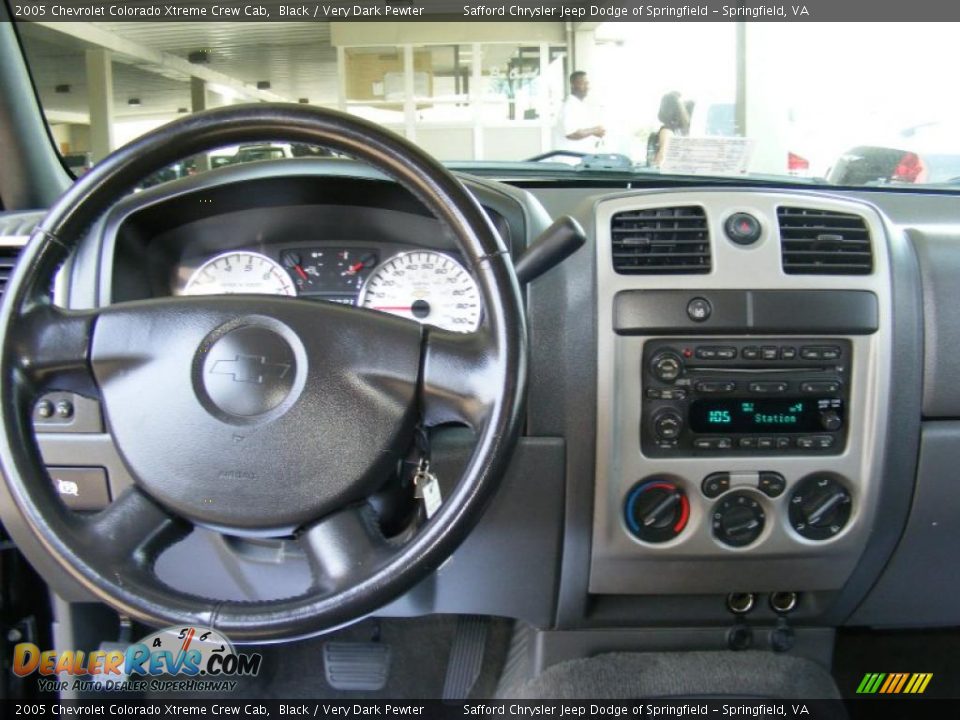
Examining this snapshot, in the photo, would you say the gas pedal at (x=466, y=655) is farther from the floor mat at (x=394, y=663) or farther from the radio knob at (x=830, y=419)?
the radio knob at (x=830, y=419)

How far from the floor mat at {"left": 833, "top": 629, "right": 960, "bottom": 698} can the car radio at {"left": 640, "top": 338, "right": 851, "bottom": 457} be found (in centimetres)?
72

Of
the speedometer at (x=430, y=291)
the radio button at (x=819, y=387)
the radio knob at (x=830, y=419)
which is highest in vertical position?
the speedometer at (x=430, y=291)

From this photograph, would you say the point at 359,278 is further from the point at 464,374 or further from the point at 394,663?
the point at 394,663

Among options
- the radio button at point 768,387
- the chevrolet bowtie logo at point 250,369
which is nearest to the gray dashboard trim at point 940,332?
the radio button at point 768,387

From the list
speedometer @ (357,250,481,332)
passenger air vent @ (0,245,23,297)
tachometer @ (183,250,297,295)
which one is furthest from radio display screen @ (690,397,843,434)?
passenger air vent @ (0,245,23,297)

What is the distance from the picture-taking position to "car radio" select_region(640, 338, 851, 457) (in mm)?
1363

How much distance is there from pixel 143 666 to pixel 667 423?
1238mm

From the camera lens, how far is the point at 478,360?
1.02 metres

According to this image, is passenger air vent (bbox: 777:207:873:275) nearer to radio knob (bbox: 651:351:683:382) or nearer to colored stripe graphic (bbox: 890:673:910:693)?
radio knob (bbox: 651:351:683:382)

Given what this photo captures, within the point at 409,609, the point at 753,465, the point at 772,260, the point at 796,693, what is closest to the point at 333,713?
the point at 409,609

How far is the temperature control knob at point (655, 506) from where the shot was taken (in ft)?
4.63

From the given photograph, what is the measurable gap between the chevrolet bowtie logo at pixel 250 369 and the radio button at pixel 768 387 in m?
0.77

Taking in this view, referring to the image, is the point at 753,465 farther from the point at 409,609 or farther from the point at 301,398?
the point at 301,398

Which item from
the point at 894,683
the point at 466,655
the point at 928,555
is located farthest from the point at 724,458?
the point at 894,683
